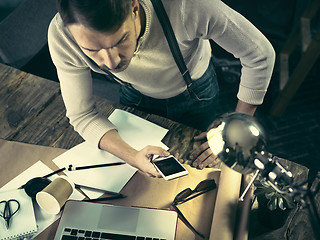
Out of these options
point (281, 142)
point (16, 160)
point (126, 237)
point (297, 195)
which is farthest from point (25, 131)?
point (281, 142)

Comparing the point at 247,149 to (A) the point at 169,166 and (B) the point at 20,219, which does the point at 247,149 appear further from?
(B) the point at 20,219

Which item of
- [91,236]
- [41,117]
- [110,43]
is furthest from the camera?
[41,117]

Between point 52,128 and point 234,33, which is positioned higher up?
point 234,33

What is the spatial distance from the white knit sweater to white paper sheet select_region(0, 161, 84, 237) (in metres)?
0.20

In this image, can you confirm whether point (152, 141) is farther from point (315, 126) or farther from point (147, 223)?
point (315, 126)

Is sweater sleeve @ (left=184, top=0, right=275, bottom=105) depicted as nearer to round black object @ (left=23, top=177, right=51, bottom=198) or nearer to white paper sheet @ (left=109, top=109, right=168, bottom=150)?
white paper sheet @ (left=109, top=109, right=168, bottom=150)

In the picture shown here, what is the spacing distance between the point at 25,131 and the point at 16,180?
0.24 metres

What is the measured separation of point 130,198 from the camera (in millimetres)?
1280

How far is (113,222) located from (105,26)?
25.1 inches

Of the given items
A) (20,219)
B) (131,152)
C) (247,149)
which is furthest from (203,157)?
(20,219)

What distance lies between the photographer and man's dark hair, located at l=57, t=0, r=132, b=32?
2.99ft

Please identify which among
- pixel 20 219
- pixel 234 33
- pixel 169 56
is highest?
pixel 234 33

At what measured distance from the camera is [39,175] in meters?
1.35

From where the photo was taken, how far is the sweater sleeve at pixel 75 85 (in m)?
1.24
